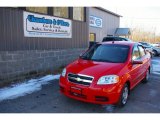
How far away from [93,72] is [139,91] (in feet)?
8.54

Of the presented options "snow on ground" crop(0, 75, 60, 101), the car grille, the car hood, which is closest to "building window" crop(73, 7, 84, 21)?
"snow on ground" crop(0, 75, 60, 101)

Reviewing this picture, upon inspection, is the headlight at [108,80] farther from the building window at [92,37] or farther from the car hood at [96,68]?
the building window at [92,37]

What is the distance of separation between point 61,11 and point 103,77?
647 centimetres

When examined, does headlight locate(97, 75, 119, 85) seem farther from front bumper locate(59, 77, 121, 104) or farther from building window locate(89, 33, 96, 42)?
building window locate(89, 33, 96, 42)

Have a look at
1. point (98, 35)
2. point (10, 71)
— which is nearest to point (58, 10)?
point (10, 71)

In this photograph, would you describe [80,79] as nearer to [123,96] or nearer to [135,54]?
[123,96]

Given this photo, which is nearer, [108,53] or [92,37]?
[108,53]

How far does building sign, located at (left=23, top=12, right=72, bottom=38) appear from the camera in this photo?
8422 millimetres

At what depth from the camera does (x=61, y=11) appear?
34.7ft

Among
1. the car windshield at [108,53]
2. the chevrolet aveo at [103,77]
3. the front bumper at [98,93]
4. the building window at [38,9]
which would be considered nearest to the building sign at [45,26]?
the building window at [38,9]

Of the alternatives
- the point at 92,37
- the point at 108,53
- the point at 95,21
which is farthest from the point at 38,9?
the point at 95,21

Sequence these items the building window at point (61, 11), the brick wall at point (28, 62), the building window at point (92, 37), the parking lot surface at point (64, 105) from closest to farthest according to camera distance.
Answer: the parking lot surface at point (64, 105)
the brick wall at point (28, 62)
the building window at point (61, 11)
the building window at point (92, 37)

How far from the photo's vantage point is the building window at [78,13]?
38.5 ft

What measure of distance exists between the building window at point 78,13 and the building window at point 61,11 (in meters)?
0.79
